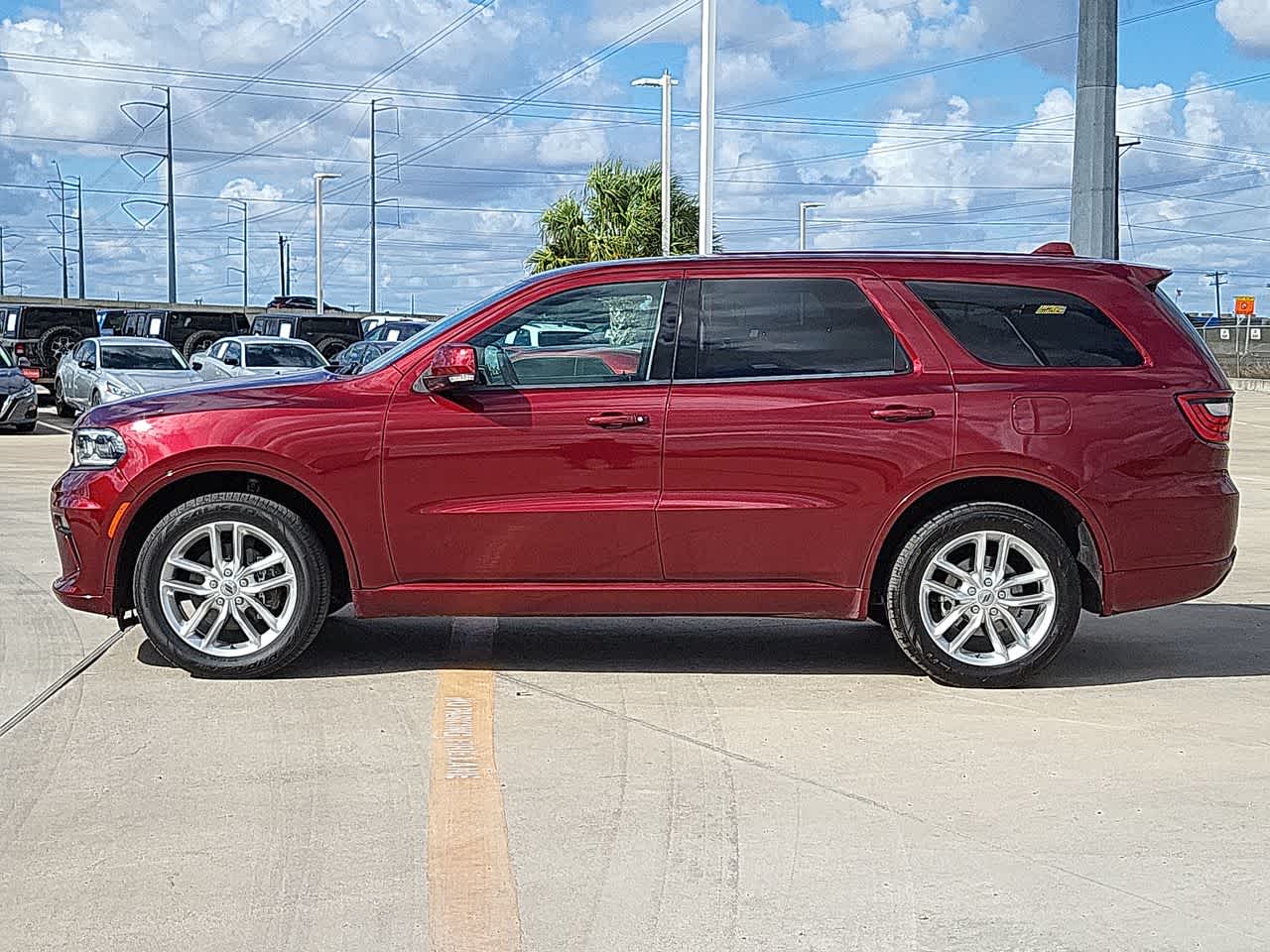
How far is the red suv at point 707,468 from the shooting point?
22.3 feet

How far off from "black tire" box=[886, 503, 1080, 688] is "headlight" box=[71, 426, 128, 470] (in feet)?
11.0

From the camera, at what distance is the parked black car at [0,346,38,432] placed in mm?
22328

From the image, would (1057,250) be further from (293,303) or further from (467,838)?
(293,303)

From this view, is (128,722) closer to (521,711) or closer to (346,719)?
(346,719)

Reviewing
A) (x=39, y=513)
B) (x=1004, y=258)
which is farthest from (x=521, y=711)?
(x=39, y=513)

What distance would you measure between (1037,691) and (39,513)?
8.68 metres

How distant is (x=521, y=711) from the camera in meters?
6.48

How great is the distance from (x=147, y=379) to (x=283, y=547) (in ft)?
54.2

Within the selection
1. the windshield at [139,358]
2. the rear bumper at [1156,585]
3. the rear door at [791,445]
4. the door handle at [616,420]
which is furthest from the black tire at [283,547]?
the windshield at [139,358]

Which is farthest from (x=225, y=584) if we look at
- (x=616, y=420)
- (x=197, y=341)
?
(x=197, y=341)

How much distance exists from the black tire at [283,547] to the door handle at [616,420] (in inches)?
51.3

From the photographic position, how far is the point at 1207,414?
7.00m

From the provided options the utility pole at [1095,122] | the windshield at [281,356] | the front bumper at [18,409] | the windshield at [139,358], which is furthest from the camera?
the windshield at [281,356]

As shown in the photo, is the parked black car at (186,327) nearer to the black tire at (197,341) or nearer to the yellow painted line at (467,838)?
the black tire at (197,341)
